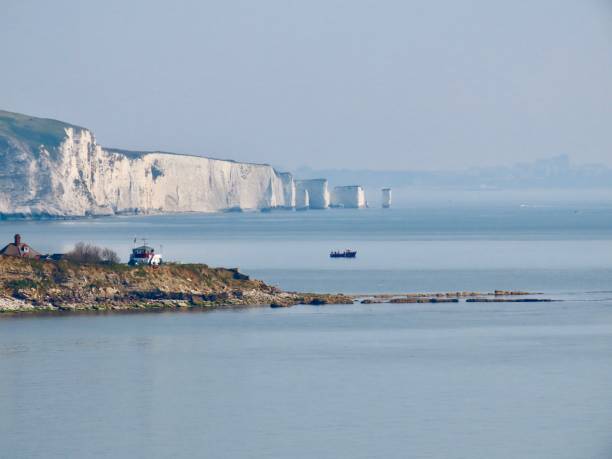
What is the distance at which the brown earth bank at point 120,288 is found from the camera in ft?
164

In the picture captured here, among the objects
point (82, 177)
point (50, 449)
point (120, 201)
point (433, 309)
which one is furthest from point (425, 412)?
point (120, 201)

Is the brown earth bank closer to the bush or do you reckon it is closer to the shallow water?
the bush

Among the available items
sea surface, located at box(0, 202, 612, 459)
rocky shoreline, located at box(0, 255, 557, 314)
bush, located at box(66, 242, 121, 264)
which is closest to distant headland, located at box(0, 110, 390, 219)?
sea surface, located at box(0, 202, 612, 459)

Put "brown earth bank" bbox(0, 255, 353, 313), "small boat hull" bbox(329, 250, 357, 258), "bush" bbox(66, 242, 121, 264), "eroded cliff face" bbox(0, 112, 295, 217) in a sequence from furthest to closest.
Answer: "eroded cliff face" bbox(0, 112, 295, 217), "small boat hull" bbox(329, 250, 357, 258), "bush" bbox(66, 242, 121, 264), "brown earth bank" bbox(0, 255, 353, 313)

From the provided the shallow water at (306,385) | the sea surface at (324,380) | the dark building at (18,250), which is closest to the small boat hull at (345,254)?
the sea surface at (324,380)

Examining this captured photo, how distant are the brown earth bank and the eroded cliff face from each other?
87669 mm

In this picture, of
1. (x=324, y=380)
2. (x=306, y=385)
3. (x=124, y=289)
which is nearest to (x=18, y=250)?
(x=124, y=289)

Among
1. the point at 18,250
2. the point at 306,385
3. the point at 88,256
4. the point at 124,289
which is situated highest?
the point at 18,250

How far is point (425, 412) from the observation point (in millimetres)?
31812

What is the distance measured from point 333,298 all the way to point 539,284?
14095mm

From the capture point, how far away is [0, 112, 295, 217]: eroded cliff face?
139875 millimetres

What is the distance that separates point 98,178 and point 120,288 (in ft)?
338

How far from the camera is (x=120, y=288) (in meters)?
51.7

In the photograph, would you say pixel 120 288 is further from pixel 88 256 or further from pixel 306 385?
pixel 306 385
